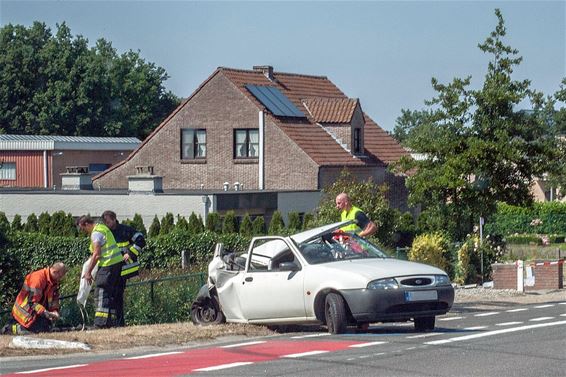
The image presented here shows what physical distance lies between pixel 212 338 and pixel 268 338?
711 millimetres

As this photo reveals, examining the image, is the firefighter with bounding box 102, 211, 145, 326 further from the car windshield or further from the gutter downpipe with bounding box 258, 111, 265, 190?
the gutter downpipe with bounding box 258, 111, 265, 190

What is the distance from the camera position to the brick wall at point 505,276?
1176 inches

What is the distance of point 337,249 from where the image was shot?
17016 mm

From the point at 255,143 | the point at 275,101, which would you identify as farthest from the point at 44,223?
the point at 275,101

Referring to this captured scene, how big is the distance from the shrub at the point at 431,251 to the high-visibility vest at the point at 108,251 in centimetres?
1326

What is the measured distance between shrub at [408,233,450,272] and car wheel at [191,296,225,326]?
13.1 metres

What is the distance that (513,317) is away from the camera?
19.8 m

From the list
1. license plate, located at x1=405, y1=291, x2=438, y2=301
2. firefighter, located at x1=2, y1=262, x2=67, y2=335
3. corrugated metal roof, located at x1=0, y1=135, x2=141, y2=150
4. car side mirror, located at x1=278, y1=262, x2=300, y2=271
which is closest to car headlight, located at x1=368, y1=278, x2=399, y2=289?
license plate, located at x1=405, y1=291, x2=438, y2=301

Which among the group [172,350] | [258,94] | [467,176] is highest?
[258,94]

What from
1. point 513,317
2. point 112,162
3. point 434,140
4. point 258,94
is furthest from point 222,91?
point 513,317

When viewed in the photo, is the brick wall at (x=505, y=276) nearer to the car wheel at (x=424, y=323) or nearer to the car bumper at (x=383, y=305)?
the car wheel at (x=424, y=323)

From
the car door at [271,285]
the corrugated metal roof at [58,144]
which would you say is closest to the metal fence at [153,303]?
the car door at [271,285]

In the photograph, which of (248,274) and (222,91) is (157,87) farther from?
(248,274)

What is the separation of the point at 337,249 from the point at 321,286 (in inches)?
41.5
